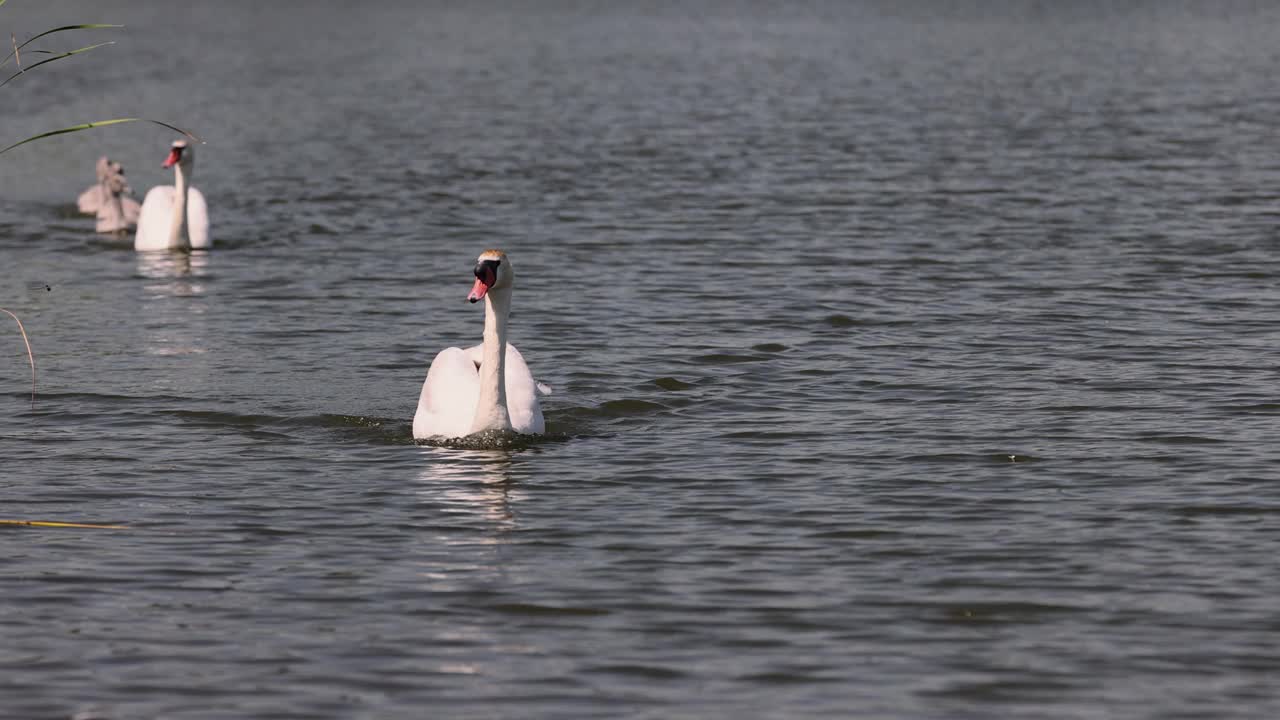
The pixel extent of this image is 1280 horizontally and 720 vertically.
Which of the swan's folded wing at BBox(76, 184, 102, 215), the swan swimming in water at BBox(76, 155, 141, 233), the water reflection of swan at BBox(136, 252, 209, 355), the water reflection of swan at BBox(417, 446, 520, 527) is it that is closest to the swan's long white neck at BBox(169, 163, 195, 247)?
the water reflection of swan at BBox(136, 252, 209, 355)

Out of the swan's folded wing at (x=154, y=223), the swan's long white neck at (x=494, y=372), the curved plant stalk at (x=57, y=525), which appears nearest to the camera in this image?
the curved plant stalk at (x=57, y=525)

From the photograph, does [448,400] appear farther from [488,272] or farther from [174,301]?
[174,301]

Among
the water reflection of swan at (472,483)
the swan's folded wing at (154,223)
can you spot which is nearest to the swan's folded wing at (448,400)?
the water reflection of swan at (472,483)

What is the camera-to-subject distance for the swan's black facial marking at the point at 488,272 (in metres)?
13.1

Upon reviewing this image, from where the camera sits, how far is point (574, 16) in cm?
9450

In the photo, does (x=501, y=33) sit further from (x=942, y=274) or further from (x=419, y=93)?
(x=942, y=274)

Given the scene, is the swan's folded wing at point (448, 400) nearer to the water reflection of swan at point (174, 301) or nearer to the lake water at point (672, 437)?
the lake water at point (672, 437)

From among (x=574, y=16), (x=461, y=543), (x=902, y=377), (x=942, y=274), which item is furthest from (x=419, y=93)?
(x=574, y=16)

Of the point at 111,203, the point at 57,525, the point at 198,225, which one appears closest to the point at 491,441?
the point at 57,525

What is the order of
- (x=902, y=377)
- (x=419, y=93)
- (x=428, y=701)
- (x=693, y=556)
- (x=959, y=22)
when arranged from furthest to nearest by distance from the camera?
(x=959, y=22) → (x=419, y=93) → (x=902, y=377) → (x=693, y=556) → (x=428, y=701)

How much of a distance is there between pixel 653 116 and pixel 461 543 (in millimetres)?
30012

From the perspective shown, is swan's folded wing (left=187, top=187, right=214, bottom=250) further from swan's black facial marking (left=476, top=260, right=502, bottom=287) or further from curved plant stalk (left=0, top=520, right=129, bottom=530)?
curved plant stalk (left=0, top=520, right=129, bottom=530)

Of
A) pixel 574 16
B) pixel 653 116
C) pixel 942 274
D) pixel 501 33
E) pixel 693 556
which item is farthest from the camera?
pixel 574 16

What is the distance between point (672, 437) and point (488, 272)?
5.80ft
